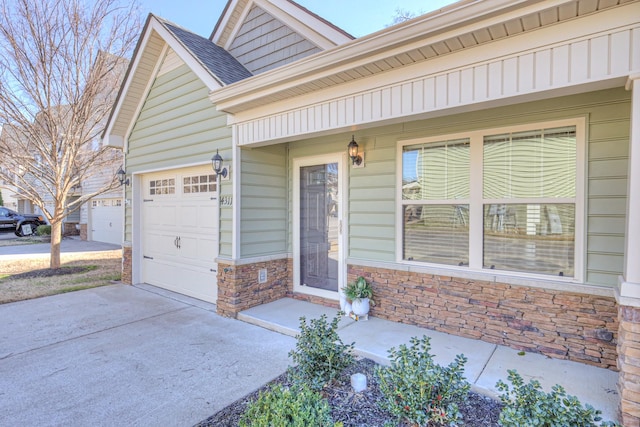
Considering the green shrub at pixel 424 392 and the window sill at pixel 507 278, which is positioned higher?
the window sill at pixel 507 278

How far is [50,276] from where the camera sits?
775 centimetres

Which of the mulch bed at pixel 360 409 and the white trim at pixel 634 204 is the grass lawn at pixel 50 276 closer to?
the mulch bed at pixel 360 409

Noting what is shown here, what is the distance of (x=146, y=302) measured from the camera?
5.79m

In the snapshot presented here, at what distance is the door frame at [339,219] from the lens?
5016 millimetres

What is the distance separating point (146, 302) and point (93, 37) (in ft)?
20.7

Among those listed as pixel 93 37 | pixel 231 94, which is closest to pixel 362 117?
pixel 231 94

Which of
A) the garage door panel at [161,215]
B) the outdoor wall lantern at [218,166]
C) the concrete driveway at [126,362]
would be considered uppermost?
the outdoor wall lantern at [218,166]

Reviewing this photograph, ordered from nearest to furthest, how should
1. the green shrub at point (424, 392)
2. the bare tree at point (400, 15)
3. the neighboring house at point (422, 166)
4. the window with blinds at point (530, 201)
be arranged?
the green shrub at point (424, 392), the neighboring house at point (422, 166), the window with blinds at point (530, 201), the bare tree at point (400, 15)

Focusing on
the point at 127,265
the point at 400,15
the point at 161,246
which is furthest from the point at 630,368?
the point at 400,15

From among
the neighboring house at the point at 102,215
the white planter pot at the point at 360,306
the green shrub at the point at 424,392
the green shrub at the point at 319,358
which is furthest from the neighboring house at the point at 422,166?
the neighboring house at the point at 102,215

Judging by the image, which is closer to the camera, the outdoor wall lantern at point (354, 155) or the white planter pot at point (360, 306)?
the white planter pot at point (360, 306)

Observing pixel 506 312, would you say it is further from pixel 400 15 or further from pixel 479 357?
pixel 400 15

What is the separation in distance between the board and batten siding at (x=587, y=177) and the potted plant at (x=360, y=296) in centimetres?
39

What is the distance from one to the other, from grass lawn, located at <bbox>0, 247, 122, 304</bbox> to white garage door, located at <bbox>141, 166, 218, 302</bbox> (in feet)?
4.76
